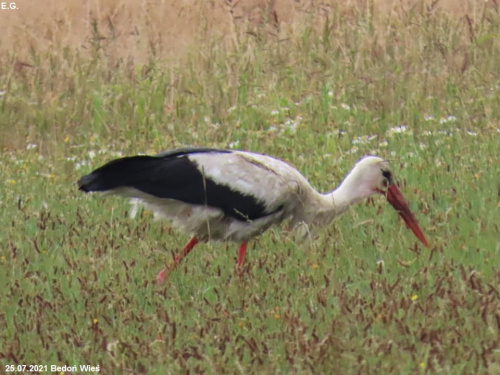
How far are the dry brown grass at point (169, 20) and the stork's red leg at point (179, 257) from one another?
475cm

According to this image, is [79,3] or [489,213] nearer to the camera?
[489,213]

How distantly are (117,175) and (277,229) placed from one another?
130 centimetres

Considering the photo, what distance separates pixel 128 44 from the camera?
12.8 m

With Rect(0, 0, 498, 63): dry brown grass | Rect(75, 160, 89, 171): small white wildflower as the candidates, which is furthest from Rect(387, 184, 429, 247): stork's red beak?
Rect(0, 0, 498, 63): dry brown grass

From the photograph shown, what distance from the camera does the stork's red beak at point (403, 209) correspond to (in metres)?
7.60

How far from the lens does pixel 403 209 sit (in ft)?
25.8

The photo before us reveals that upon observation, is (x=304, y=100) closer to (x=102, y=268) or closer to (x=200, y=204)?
(x=200, y=204)

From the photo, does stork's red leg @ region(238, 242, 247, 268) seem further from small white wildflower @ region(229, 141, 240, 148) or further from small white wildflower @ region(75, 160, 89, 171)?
small white wildflower @ region(229, 141, 240, 148)

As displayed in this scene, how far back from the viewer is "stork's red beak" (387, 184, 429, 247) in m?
7.60

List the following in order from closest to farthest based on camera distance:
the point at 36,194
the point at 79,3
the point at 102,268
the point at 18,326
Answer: the point at 18,326
the point at 102,268
the point at 36,194
the point at 79,3

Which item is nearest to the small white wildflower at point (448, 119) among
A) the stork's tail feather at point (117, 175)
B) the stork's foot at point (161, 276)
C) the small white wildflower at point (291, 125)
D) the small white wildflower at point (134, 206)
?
the small white wildflower at point (291, 125)

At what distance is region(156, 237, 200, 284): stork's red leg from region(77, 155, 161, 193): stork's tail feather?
19.3 inches

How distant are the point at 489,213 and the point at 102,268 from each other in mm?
2432

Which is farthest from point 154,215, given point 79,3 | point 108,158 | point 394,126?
point 79,3
